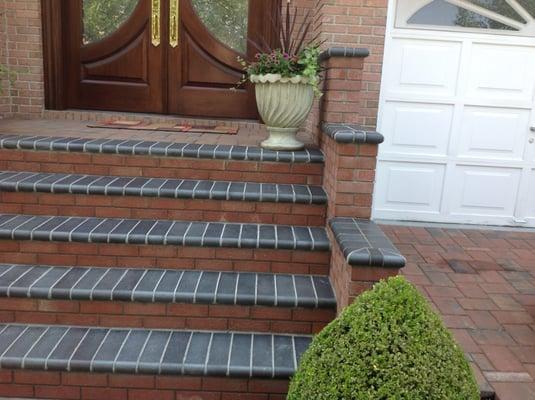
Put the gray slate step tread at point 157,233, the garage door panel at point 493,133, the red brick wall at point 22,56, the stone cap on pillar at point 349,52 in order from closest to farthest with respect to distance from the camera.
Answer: the gray slate step tread at point 157,233
the stone cap on pillar at point 349,52
the garage door panel at point 493,133
the red brick wall at point 22,56

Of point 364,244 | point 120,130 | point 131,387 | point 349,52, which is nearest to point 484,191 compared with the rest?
point 349,52

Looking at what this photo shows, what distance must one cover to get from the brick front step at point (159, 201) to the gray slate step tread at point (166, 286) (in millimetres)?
395

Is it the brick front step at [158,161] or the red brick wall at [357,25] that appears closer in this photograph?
the brick front step at [158,161]

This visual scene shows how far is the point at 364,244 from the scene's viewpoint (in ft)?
7.77

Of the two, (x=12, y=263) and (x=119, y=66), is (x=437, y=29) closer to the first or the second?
(x=119, y=66)

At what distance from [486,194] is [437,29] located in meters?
1.51

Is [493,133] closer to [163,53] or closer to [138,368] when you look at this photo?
[163,53]

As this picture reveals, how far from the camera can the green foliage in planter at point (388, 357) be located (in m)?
1.60

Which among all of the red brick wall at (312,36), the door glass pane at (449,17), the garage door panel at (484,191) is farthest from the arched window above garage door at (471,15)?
the garage door panel at (484,191)

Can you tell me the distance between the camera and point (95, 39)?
4.68m

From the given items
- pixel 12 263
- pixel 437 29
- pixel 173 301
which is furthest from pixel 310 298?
pixel 437 29

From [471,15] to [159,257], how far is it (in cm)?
330

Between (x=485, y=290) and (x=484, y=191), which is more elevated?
(x=484, y=191)

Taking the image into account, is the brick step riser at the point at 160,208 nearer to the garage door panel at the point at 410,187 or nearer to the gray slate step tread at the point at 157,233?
the gray slate step tread at the point at 157,233
